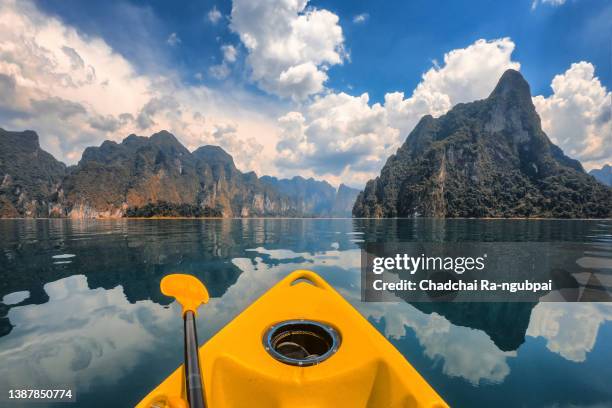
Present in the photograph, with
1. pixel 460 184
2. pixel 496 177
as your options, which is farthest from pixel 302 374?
pixel 496 177

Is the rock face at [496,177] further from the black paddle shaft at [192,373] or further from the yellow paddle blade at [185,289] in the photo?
the black paddle shaft at [192,373]

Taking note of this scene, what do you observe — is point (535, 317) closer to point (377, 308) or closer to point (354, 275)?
point (377, 308)

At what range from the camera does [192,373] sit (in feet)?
6.21

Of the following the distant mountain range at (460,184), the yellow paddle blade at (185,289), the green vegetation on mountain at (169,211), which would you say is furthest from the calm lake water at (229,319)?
the green vegetation on mountain at (169,211)

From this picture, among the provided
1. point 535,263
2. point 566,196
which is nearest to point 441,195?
point 566,196

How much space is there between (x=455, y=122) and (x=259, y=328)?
224557 millimetres

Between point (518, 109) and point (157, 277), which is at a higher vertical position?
point (518, 109)

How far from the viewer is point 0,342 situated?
5.09m

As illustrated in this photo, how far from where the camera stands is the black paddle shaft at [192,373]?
171 centimetres

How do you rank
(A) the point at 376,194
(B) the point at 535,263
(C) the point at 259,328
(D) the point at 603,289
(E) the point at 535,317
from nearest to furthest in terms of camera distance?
(C) the point at 259,328 → (E) the point at 535,317 → (D) the point at 603,289 → (B) the point at 535,263 → (A) the point at 376,194

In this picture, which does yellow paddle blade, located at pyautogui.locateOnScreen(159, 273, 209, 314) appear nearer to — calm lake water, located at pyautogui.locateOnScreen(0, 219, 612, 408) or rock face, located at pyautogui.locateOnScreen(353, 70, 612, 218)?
calm lake water, located at pyautogui.locateOnScreen(0, 219, 612, 408)

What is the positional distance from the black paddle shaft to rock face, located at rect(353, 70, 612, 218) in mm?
139783

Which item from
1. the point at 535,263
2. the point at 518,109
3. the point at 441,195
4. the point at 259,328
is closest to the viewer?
the point at 259,328

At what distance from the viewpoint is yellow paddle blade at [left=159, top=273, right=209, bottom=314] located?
2848 mm
